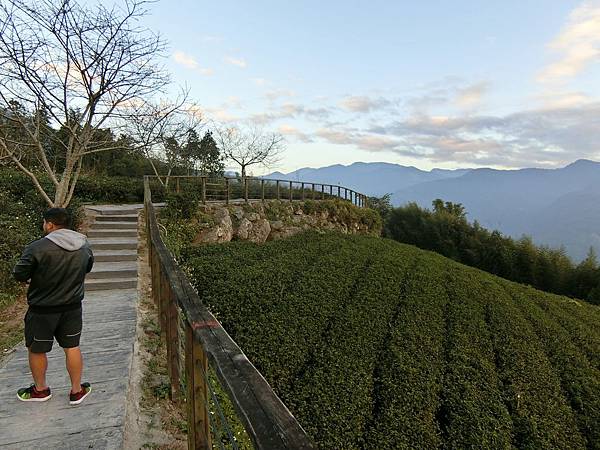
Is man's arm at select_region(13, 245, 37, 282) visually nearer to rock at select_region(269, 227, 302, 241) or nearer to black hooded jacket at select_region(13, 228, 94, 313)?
black hooded jacket at select_region(13, 228, 94, 313)

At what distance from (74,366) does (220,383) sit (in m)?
1.85

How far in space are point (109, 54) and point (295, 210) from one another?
31.6 ft

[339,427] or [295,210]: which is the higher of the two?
[295,210]

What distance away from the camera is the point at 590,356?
25.8 ft

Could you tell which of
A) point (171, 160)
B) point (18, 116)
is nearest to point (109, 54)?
point (18, 116)

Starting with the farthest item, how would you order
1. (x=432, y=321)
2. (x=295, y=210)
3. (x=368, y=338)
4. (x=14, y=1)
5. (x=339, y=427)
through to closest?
Answer: (x=295, y=210)
(x=432, y=321)
(x=368, y=338)
(x=14, y=1)
(x=339, y=427)

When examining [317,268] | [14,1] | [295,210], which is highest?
[14,1]

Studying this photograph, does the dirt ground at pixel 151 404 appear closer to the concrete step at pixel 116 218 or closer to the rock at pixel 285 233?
the concrete step at pixel 116 218

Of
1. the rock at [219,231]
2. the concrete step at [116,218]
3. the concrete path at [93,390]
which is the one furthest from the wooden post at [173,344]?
the rock at [219,231]

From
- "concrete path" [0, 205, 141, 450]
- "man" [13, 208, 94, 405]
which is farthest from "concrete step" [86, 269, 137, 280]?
"man" [13, 208, 94, 405]

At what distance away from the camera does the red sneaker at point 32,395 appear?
7.79 feet

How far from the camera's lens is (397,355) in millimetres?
5934

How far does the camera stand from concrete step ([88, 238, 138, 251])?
6.10 meters

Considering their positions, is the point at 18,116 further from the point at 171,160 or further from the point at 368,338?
the point at 171,160
